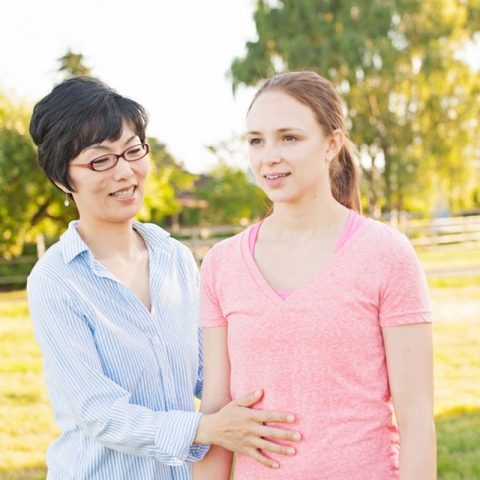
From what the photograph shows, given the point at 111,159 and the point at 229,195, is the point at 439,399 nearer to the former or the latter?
the point at 111,159

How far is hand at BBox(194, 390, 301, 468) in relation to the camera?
1.63 m

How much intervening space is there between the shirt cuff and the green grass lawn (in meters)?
2.52

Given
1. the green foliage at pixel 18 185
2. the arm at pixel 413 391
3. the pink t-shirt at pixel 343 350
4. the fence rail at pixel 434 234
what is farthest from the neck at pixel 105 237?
the fence rail at pixel 434 234

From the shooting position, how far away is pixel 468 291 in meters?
12.4

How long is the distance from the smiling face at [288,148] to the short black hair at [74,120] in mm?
592

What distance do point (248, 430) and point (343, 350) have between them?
342mm

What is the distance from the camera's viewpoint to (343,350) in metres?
1.57

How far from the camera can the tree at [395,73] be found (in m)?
22.9

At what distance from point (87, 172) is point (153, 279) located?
428 mm

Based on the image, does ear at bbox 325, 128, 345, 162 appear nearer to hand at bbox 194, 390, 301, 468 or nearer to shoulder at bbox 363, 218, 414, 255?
shoulder at bbox 363, 218, 414, 255

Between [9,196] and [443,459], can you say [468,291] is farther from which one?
[9,196]

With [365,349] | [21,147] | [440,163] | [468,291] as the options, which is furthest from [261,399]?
[440,163]

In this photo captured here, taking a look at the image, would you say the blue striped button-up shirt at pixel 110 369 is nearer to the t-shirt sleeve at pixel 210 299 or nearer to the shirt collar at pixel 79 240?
the shirt collar at pixel 79 240

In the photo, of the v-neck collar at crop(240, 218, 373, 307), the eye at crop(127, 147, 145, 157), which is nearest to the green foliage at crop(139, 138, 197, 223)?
the eye at crop(127, 147, 145, 157)
